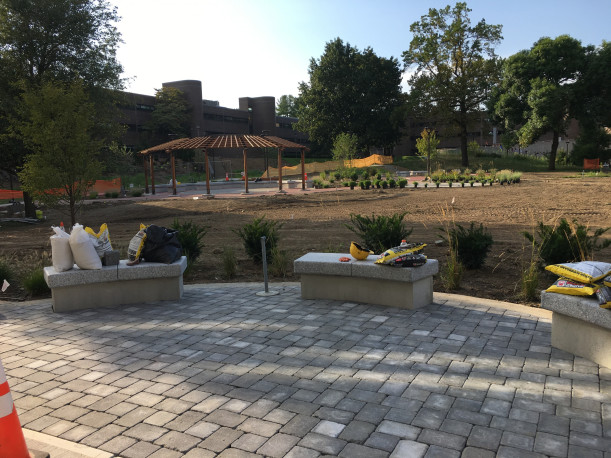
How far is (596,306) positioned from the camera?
164 inches

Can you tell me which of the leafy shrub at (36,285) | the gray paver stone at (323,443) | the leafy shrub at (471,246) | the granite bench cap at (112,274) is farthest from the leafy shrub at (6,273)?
the leafy shrub at (471,246)

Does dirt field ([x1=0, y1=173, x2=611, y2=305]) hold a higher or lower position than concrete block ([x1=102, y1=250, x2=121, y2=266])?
lower

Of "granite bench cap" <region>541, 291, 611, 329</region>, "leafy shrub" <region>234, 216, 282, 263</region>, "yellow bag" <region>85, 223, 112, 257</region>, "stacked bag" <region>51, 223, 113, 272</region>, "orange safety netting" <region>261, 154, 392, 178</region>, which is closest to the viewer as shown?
"granite bench cap" <region>541, 291, 611, 329</region>

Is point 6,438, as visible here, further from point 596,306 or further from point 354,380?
point 596,306

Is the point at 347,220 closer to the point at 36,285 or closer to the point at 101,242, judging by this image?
the point at 101,242

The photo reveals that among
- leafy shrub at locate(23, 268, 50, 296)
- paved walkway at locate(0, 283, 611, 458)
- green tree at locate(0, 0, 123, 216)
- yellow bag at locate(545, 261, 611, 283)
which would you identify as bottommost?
paved walkway at locate(0, 283, 611, 458)

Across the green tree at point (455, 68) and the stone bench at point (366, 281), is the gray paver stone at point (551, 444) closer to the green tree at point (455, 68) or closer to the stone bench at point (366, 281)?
the stone bench at point (366, 281)

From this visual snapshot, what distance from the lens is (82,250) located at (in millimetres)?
6621

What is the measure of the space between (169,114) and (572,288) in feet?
229

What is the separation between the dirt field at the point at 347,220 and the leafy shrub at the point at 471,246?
20 centimetres

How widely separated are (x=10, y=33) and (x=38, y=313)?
68.8 ft

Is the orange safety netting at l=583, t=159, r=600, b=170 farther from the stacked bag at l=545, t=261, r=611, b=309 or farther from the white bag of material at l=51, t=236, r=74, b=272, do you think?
the white bag of material at l=51, t=236, r=74, b=272

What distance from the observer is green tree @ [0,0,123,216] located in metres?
21.8

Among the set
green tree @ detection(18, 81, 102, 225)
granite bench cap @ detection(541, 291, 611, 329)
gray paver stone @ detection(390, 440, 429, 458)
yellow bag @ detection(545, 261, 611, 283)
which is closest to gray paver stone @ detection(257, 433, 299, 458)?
gray paver stone @ detection(390, 440, 429, 458)
